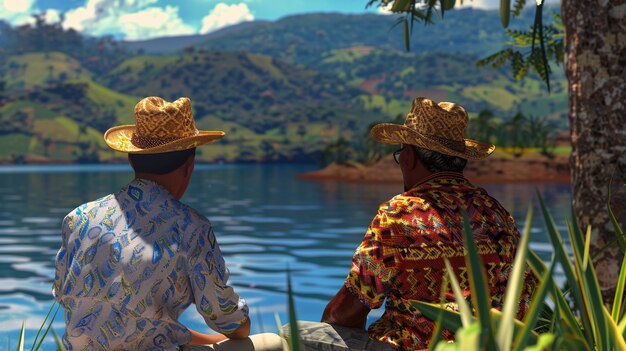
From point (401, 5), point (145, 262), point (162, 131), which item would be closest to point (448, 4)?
point (401, 5)

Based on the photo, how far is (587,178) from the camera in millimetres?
5145

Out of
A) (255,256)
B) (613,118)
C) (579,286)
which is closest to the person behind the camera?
(579,286)

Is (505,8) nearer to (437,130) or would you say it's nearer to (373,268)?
(437,130)

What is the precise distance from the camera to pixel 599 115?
5051mm

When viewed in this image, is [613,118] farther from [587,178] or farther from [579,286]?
[579,286]

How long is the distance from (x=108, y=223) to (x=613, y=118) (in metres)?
3.29

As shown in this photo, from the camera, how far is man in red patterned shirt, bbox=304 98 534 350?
3.46 meters

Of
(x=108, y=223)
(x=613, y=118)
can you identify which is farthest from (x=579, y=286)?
(x=613, y=118)

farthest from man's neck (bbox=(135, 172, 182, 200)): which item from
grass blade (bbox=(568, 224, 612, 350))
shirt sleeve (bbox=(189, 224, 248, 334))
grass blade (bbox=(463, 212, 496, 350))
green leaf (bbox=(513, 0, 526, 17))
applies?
green leaf (bbox=(513, 0, 526, 17))

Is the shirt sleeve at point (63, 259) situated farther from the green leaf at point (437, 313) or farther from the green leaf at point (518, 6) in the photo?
the green leaf at point (518, 6)

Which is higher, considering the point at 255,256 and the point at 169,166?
the point at 169,166

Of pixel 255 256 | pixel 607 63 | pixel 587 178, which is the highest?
pixel 607 63

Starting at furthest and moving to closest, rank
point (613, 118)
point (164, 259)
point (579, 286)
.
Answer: point (613, 118)
point (164, 259)
point (579, 286)

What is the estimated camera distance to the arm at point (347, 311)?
12.2 feet
